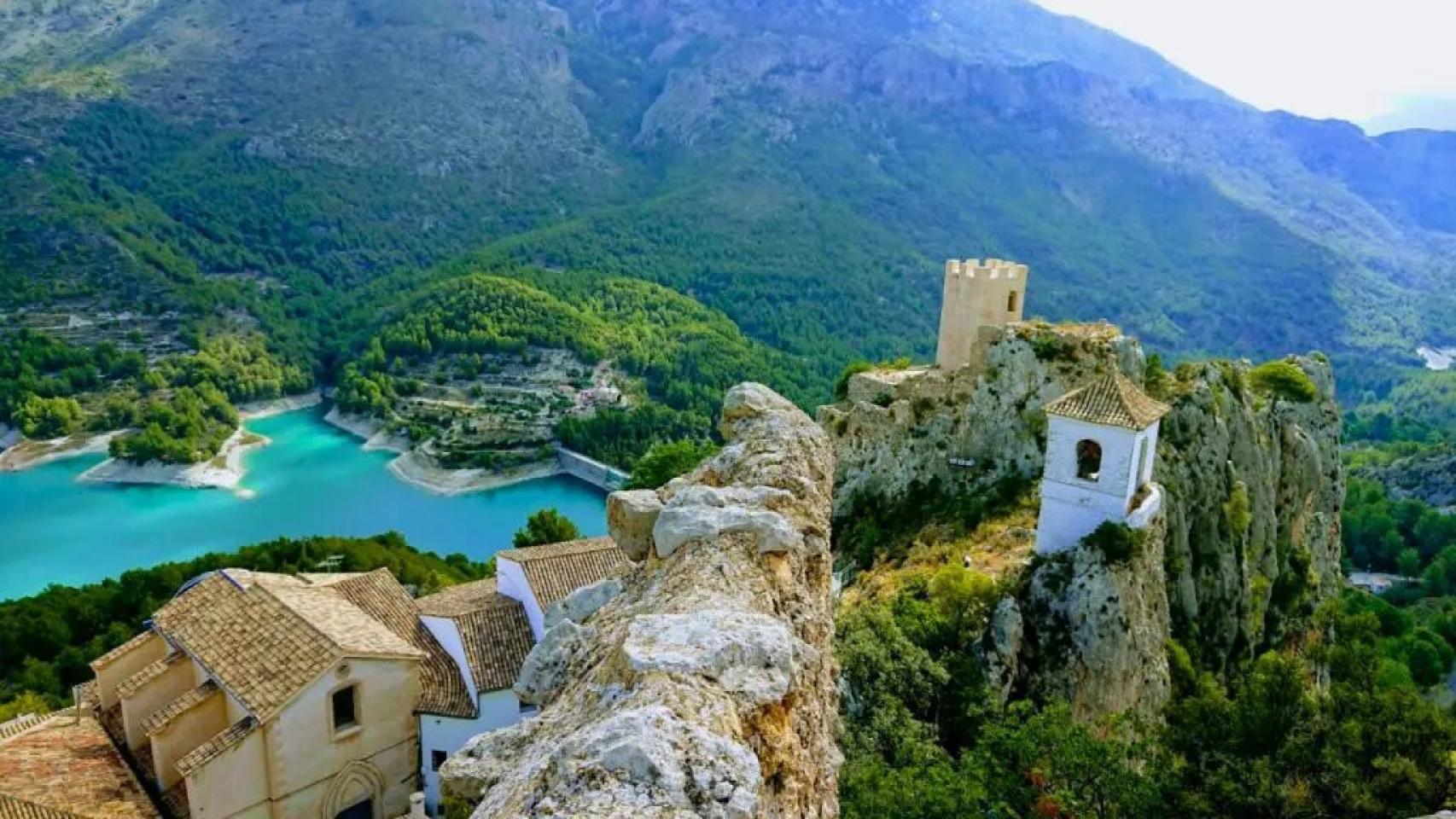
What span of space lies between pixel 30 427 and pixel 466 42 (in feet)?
402

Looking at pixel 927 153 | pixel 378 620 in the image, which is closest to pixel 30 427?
pixel 378 620

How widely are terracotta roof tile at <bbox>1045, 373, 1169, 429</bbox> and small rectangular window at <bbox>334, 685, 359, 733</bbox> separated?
14.2 m

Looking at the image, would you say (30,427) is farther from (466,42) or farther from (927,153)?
(927,153)

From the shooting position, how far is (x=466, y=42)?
17412 cm

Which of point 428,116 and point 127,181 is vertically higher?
point 428,116

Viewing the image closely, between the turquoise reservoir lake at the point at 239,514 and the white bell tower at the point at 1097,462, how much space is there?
48.1 m

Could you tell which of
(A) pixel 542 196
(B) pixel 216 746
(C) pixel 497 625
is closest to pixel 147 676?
(B) pixel 216 746

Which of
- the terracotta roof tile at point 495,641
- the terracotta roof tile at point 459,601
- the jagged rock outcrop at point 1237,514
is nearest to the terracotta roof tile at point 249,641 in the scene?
the terracotta roof tile at point 495,641

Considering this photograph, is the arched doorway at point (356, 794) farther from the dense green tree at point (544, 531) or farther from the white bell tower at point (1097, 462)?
the dense green tree at point (544, 531)

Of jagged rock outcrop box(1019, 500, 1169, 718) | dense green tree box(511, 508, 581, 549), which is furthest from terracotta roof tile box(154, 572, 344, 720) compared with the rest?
dense green tree box(511, 508, 581, 549)

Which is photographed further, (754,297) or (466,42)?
(466,42)

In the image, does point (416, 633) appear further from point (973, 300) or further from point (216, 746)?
point (973, 300)

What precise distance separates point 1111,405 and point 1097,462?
1174 millimetres

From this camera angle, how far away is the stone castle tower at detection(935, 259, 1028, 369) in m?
25.2
